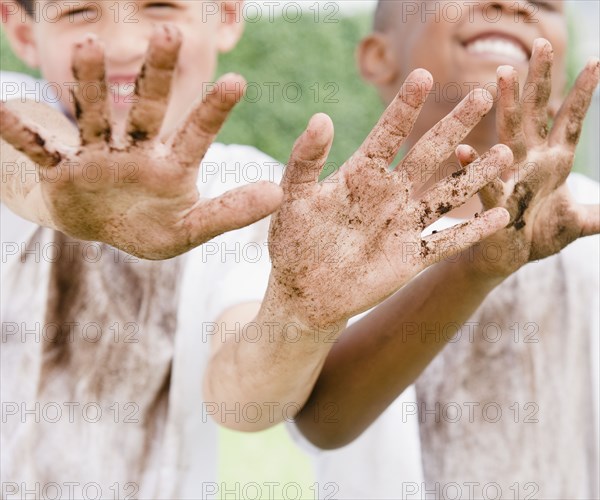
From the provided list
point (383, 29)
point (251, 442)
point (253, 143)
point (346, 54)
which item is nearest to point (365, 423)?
point (383, 29)

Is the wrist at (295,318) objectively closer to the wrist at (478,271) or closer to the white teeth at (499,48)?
the wrist at (478,271)

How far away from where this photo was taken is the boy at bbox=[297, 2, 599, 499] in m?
1.44

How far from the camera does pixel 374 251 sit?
47.1 inches

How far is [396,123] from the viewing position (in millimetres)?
1169

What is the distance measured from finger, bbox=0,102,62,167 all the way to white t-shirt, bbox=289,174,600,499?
84 centimetres

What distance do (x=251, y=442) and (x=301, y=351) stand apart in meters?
2.90

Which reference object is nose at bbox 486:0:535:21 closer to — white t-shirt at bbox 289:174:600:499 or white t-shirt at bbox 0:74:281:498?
white t-shirt at bbox 289:174:600:499

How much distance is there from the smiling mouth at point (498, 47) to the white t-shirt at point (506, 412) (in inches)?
17.8

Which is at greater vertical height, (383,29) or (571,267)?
(383,29)

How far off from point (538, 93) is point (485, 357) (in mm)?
632

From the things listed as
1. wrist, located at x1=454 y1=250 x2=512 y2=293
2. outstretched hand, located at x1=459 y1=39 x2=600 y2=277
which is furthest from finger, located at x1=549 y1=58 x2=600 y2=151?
wrist, located at x1=454 y1=250 x2=512 y2=293

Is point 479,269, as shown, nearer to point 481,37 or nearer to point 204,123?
point 204,123

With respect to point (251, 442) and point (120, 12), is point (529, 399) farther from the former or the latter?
point (251, 442)

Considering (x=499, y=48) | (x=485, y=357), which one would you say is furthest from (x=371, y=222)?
(x=499, y=48)
